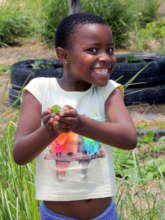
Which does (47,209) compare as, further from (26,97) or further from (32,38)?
(32,38)

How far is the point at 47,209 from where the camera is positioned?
6.60 ft

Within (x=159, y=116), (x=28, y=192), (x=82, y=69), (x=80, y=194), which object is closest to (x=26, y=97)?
(x=82, y=69)

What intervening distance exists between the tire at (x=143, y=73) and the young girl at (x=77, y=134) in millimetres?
4495

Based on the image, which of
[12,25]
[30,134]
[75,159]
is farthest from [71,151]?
[12,25]

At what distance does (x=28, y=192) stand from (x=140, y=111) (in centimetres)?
380

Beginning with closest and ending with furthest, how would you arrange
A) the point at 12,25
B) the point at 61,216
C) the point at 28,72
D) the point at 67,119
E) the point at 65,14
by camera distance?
the point at 67,119 < the point at 61,216 < the point at 28,72 < the point at 65,14 < the point at 12,25

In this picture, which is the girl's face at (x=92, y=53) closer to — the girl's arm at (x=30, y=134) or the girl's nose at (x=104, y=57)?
the girl's nose at (x=104, y=57)

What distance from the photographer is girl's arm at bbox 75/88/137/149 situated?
1.74m

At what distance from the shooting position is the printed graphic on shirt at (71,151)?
1.92 meters

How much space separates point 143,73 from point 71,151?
482 centimetres

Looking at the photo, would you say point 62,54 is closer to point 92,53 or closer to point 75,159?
point 92,53

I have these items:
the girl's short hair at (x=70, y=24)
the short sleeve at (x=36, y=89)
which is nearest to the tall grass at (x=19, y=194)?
the short sleeve at (x=36, y=89)

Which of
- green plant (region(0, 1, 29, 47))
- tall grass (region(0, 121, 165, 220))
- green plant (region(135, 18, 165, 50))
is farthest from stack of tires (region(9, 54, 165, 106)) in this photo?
green plant (region(0, 1, 29, 47))

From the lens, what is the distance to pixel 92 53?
1.91 m
